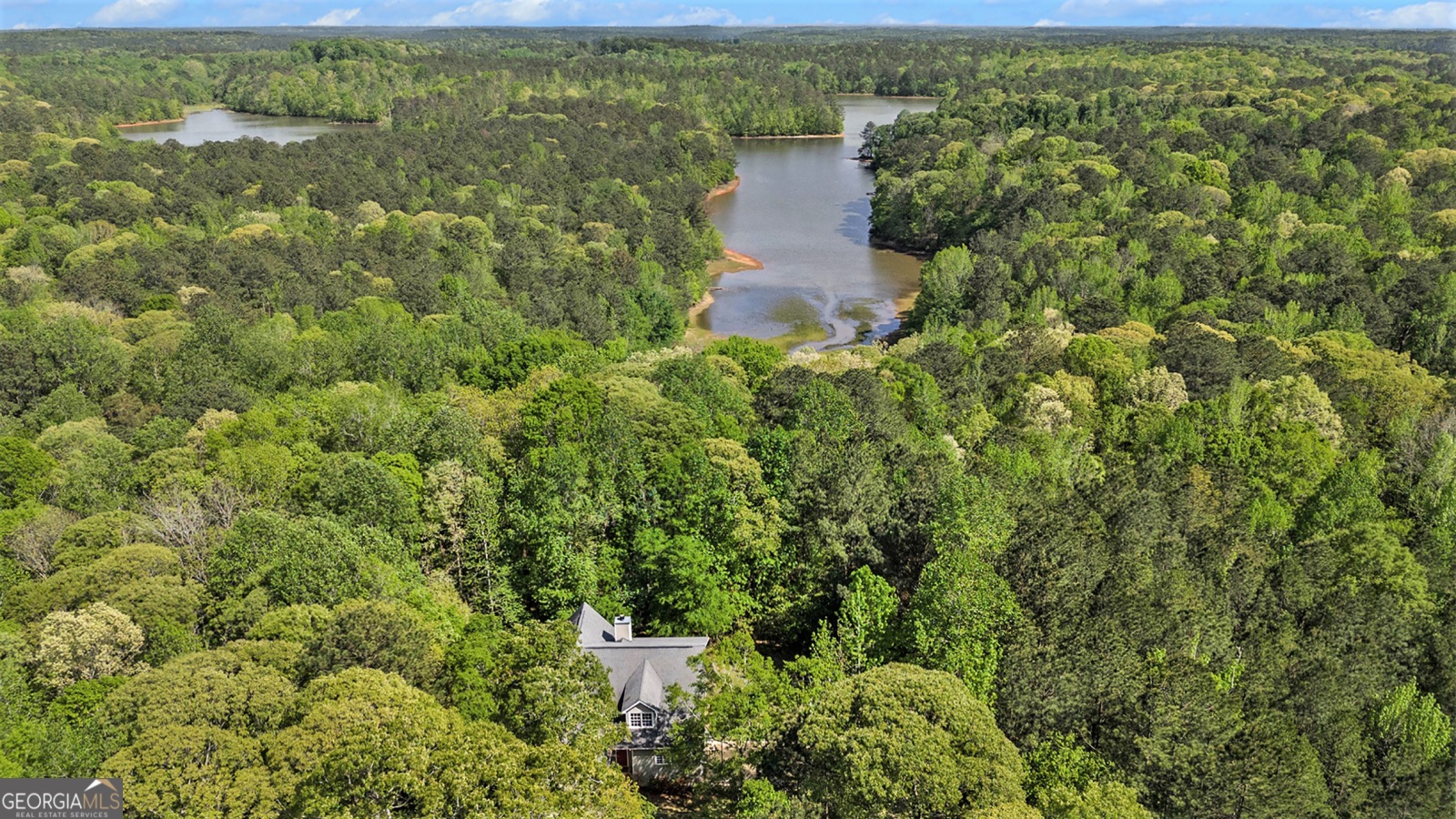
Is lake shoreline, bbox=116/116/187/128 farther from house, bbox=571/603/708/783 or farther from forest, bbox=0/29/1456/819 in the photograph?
house, bbox=571/603/708/783

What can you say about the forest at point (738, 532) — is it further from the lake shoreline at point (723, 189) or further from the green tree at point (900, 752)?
the lake shoreline at point (723, 189)

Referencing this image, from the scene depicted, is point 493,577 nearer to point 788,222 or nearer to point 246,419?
point 246,419

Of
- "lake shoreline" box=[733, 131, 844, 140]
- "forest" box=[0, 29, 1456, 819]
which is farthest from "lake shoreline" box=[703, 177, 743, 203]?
"forest" box=[0, 29, 1456, 819]

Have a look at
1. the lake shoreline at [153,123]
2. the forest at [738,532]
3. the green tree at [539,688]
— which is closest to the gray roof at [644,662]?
the forest at [738,532]

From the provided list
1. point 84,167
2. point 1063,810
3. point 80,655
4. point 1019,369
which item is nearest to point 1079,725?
point 1063,810

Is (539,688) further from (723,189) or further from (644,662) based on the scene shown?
(723,189)

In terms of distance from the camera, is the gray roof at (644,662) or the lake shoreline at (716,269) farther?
the lake shoreline at (716,269)

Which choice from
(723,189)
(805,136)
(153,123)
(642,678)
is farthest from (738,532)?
(153,123)
